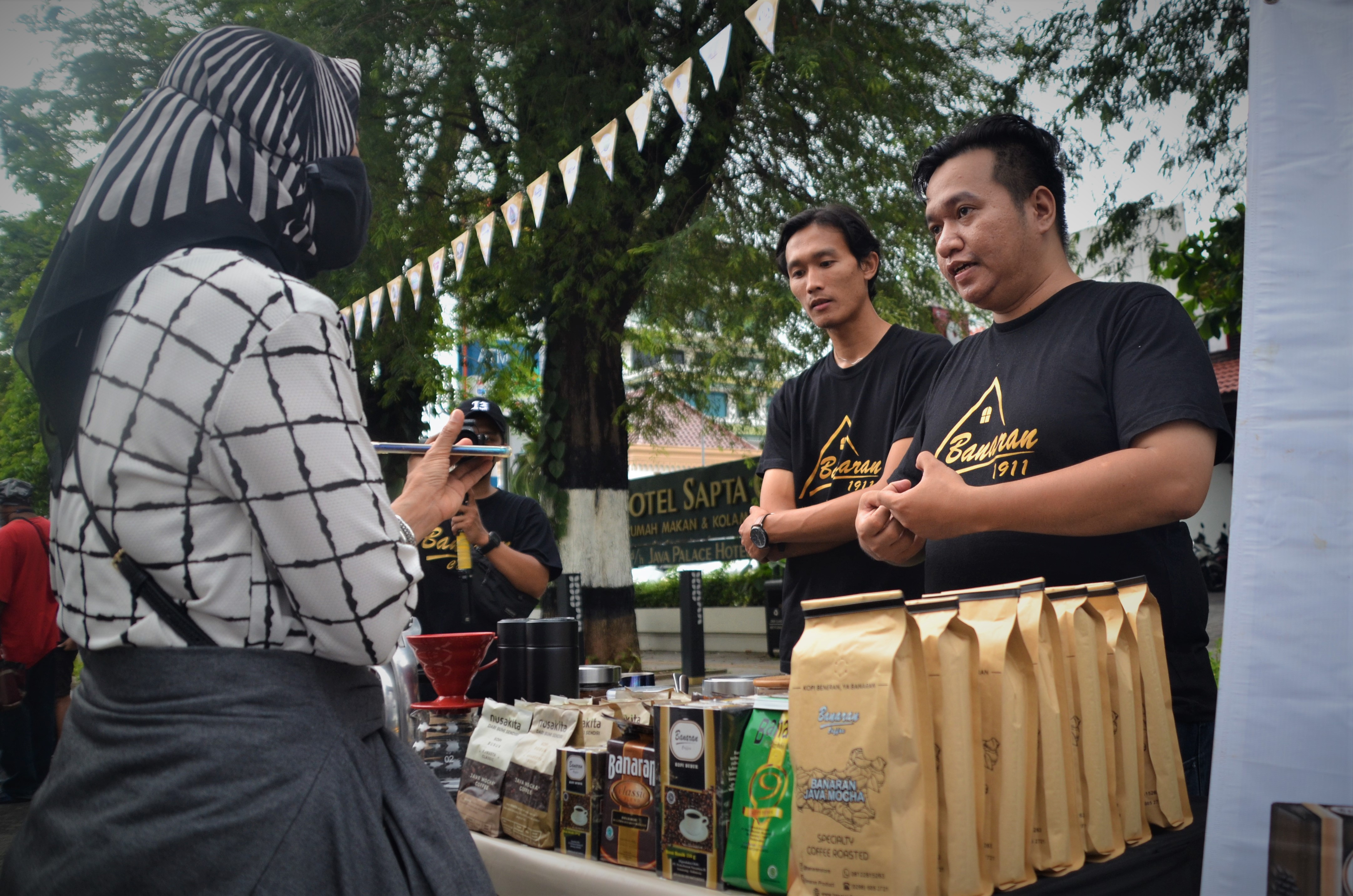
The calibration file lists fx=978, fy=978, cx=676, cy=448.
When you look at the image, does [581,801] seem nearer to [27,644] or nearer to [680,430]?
[27,644]

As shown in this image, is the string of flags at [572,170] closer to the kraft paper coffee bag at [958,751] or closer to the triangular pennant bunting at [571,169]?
the triangular pennant bunting at [571,169]

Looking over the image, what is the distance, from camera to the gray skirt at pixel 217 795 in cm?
107

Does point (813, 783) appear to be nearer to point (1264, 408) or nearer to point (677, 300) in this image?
point (1264, 408)

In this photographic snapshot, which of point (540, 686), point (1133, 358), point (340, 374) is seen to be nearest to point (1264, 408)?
point (1133, 358)

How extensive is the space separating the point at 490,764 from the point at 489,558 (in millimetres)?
1694

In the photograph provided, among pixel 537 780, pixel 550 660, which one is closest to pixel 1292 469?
pixel 537 780

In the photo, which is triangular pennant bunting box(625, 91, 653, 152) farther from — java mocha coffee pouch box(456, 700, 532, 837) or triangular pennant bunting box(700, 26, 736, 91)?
java mocha coffee pouch box(456, 700, 532, 837)

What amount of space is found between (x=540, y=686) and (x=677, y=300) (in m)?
6.62

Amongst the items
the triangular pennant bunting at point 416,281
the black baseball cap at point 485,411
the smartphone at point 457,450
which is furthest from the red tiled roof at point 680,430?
the smartphone at point 457,450

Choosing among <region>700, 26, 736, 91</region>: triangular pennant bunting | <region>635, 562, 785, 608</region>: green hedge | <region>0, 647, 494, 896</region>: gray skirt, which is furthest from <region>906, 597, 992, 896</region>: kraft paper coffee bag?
<region>635, 562, 785, 608</region>: green hedge

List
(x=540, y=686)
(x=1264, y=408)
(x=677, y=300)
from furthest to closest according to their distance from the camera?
(x=677, y=300) < (x=540, y=686) < (x=1264, y=408)

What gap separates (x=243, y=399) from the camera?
3.62ft

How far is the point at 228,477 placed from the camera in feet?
3.62

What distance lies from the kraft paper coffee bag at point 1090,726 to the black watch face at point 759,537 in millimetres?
1084
